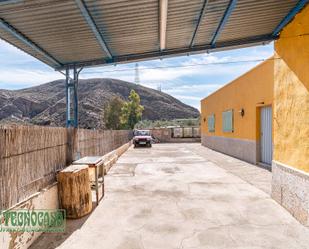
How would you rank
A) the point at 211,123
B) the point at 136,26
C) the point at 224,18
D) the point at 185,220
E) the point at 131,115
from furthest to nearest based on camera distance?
the point at 131,115 → the point at 211,123 → the point at 136,26 → the point at 224,18 → the point at 185,220

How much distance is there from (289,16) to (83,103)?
98.4 metres

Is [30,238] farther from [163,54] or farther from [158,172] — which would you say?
[158,172]

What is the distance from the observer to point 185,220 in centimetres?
539

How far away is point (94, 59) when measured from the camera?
8.16m

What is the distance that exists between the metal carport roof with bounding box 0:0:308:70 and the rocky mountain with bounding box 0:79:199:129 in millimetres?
75773

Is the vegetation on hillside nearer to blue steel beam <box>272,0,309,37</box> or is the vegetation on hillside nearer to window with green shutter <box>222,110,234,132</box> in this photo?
window with green shutter <box>222,110,234,132</box>

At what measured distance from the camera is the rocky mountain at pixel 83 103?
90.5 m

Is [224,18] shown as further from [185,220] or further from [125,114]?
[125,114]

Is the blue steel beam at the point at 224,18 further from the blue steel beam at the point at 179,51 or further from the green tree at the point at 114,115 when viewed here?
the green tree at the point at 114,115

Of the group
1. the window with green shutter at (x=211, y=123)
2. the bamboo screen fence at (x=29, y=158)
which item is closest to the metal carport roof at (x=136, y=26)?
the bamboo screen fence at (x=29, y=158)

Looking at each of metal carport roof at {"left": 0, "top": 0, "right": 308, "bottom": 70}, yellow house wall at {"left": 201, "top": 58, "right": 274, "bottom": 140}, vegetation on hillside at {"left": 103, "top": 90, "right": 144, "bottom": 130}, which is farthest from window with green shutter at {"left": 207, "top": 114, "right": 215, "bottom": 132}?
vegetation on hillside at {"left": 103, "top": 90, "right": 144, "bottom": 130}

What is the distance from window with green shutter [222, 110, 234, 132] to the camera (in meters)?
17.0

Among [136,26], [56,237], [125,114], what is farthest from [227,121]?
[125,114]

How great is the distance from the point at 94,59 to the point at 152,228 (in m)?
5.58
